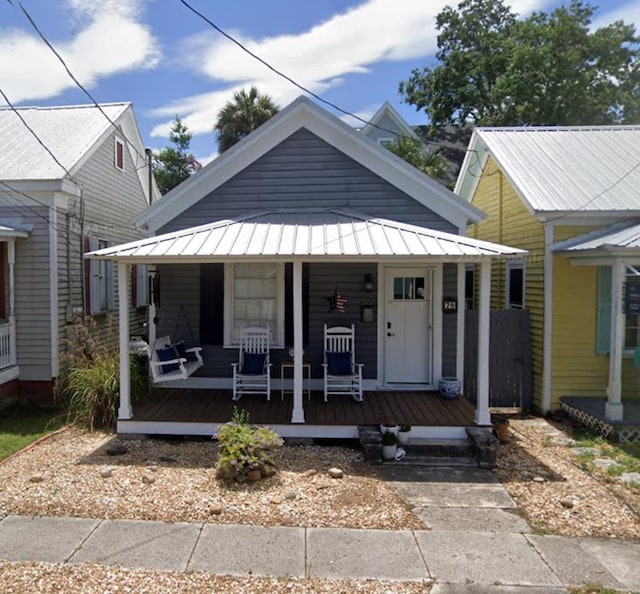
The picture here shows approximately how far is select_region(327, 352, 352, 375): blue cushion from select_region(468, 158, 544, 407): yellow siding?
3.62m

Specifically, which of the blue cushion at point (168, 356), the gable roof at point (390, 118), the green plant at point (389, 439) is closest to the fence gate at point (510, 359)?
the green plant at point (389, 439)

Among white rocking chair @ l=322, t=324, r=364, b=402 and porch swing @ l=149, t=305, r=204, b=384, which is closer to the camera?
porch swing @ l=149, t=305, r=204, b=384

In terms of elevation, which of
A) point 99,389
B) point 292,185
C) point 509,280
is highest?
point 292,185

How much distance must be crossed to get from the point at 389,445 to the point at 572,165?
23.9 ft

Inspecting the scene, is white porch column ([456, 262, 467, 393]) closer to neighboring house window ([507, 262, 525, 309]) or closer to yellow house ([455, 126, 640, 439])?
yellow house ([455, 126, 640, 439])

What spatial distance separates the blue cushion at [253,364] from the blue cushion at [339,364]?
3.52ft

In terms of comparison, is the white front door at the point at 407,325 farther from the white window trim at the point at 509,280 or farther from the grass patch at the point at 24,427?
the grass patch at the point at 24,427

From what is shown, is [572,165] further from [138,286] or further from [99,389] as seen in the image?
[138,286]

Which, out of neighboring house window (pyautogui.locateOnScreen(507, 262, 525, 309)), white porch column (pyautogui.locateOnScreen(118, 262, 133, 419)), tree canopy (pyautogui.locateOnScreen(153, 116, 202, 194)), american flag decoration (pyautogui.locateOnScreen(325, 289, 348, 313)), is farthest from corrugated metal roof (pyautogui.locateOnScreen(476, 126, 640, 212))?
tree canopy (pyautogui.locateOnScreen(153, 116, 202, 194))

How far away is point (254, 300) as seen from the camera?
337 inches

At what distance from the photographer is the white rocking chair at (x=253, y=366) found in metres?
7.72

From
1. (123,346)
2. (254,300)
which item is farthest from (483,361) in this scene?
(123,346)

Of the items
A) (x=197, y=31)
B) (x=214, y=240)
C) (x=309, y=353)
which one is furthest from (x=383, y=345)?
(x=197, y=31)

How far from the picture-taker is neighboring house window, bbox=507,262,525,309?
32.9ft
